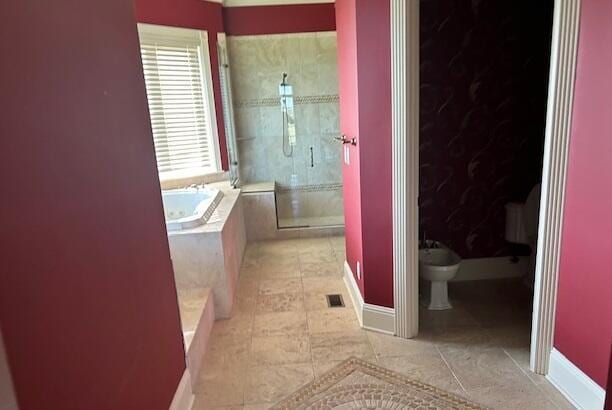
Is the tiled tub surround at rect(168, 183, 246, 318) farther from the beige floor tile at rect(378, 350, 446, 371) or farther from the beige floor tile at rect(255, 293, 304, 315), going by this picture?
the beige floor tile at rect(378, 350, 446, 371)

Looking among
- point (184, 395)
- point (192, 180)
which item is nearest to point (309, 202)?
point (192, 180)

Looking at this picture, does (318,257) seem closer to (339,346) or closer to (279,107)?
(339,346)

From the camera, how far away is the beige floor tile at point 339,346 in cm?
251

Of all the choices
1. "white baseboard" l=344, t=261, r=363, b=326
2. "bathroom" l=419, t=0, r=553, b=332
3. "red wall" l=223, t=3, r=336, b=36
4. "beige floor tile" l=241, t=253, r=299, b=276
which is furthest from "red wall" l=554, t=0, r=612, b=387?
"red wall" l=223, t=3, r=336, b=36

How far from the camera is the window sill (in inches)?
165

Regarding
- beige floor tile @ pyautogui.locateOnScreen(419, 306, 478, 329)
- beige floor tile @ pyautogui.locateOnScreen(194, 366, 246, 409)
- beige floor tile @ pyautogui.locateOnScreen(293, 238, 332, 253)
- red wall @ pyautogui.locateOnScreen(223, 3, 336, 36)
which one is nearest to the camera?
beige floor tile @ pyautogui.locateOnScreen(194, 366, 246, 409)

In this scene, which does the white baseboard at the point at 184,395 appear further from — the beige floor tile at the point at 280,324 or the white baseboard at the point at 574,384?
the white baseboard at the point at 574,384

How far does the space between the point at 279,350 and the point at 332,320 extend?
0.47 metres

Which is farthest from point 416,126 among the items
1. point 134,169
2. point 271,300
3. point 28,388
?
point 28,388

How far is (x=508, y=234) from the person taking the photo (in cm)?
330

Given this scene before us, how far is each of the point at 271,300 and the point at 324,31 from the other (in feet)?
9.86

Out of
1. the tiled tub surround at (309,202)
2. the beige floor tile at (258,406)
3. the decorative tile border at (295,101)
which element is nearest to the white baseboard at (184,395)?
the beige floor tile at (258,406)

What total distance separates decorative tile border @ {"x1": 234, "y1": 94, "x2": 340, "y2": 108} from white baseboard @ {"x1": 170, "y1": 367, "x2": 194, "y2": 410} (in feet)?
10.7

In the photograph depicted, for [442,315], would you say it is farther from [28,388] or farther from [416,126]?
[28,388]
